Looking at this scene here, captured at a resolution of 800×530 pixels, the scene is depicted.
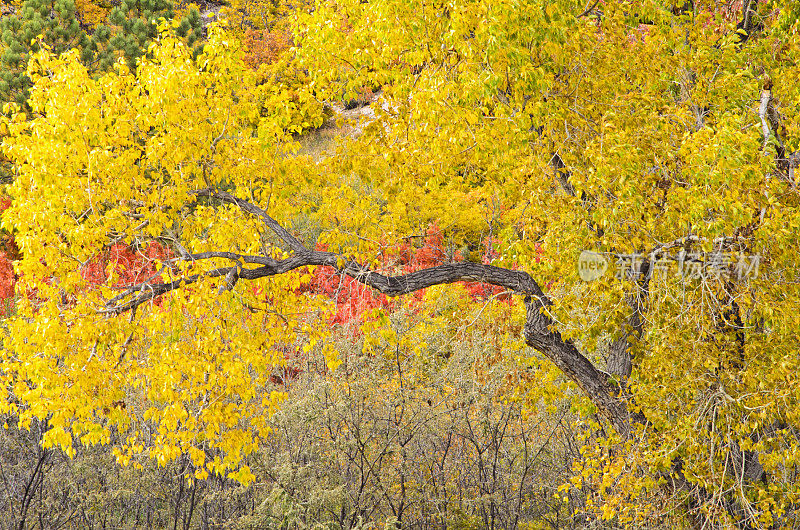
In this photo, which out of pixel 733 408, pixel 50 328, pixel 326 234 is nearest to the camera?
pixel 733 408

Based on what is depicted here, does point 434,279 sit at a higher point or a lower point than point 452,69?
lower

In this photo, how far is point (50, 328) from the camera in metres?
6.11

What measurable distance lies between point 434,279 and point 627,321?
216cm

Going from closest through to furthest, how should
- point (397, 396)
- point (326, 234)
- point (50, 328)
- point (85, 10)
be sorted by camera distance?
1. point (50, 328)
2. point (326, 234)
3. point (397, 396)
4. point (85, 10)

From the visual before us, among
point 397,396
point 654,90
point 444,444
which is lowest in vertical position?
point 444,444

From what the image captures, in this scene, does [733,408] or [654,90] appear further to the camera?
[654,90]

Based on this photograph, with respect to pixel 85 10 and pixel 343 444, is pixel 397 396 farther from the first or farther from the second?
pixel 85 10

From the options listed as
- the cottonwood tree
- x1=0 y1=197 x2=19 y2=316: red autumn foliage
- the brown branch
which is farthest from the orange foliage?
the brown branch

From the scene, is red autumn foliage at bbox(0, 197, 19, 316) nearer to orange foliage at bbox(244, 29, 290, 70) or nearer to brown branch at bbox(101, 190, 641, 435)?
brown branch at bbox(101, 190, 641, 435)

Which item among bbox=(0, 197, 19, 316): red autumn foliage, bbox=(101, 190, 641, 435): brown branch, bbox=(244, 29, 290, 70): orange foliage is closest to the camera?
bbox=(101, 190, 641, 435): brown branch

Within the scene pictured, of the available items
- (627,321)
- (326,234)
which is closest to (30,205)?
(326,234)

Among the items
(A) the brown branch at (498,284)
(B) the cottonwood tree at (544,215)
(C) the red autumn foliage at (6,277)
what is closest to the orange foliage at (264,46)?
(C) the red autumn foliage at (6,277)

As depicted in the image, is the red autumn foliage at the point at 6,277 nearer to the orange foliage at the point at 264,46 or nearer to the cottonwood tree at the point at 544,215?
the cottonwood tree at the point at 544,215

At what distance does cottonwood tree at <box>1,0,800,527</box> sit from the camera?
211 inches
